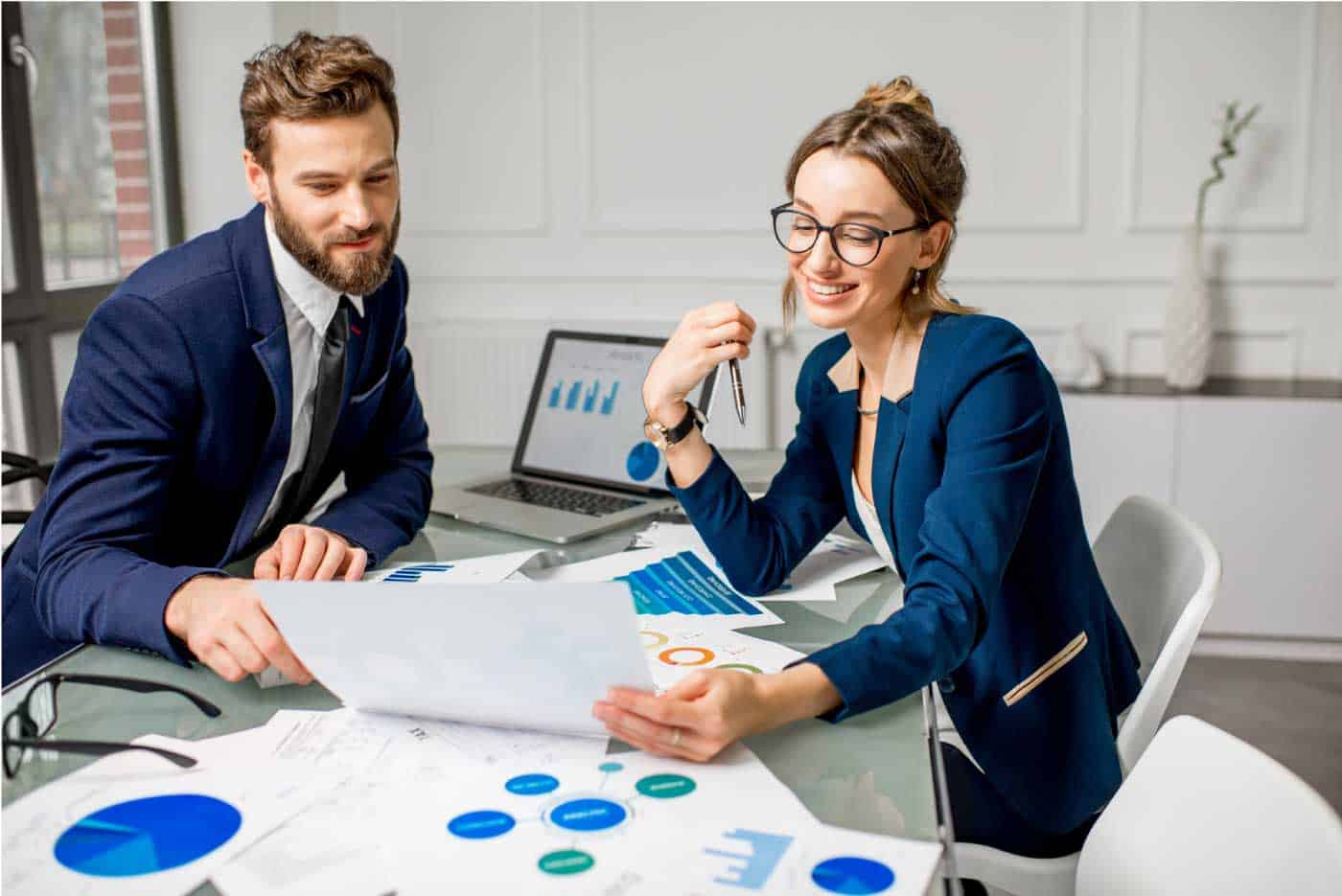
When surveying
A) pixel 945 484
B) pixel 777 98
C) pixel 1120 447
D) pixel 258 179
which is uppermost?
pixel 777 98

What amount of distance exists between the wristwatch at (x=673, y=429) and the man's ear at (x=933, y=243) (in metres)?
0.34

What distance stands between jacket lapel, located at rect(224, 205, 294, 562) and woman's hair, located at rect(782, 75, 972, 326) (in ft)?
2.20

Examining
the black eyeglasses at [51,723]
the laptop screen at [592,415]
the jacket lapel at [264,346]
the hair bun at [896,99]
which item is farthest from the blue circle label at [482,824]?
the laptop screen at [592,415]

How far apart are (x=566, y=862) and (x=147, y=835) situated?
31cm

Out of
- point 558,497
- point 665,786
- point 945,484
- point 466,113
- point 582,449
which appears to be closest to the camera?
point 665,786

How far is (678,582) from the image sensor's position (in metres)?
1.55

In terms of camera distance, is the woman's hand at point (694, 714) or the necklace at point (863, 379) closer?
the woman's hand at point (694, 714)

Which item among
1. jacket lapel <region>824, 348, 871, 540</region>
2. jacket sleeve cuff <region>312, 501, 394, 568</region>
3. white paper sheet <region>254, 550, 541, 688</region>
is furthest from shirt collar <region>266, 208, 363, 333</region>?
jacket lapel <region>824, 348, 871, 540</region>

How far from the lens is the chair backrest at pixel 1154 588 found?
1.43 m

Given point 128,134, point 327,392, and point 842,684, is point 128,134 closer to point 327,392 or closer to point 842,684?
point 327,392

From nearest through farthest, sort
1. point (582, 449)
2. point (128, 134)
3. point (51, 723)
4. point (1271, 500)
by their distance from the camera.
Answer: point (51, 723)
point (582, 449)
point (1271, 500)
point (128, 134)

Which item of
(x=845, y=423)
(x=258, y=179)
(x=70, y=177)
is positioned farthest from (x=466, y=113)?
(x=845, y=423)

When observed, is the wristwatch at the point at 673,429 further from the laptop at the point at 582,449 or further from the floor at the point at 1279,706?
the floor at the point at 1279,706

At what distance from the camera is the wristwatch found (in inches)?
62.9
